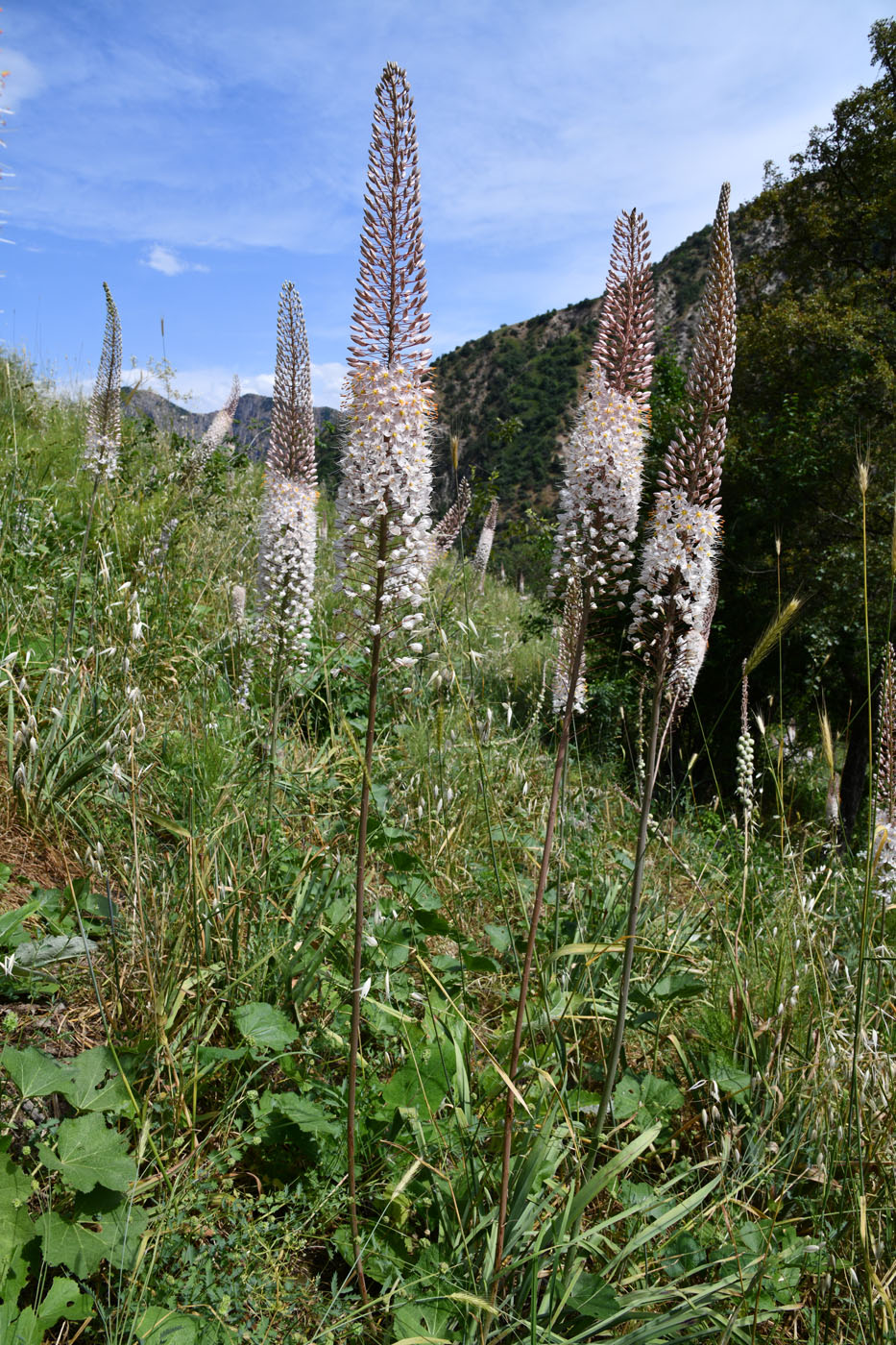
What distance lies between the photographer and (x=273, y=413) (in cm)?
391

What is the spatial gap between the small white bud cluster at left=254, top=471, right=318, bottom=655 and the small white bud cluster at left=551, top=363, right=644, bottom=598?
5.15 ft

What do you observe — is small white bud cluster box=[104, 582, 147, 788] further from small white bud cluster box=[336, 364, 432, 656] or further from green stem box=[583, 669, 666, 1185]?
green stem box=[583, 669, 666, 1185]

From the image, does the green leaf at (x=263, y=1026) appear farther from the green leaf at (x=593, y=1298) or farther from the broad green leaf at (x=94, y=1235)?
the green leaf at (x=593, y=1298)

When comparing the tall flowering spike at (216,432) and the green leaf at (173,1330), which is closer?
the green leaf at (173,1330)

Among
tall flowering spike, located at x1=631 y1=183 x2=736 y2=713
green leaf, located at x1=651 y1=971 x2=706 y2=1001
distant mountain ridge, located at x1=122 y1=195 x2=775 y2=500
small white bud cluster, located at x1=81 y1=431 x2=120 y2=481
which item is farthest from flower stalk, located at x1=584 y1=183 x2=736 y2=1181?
distant mountain ridge, located at x1=122 y1=195 x2=775 y2=500

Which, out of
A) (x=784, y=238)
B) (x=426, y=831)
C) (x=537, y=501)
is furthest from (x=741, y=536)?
(x=537, y=501)

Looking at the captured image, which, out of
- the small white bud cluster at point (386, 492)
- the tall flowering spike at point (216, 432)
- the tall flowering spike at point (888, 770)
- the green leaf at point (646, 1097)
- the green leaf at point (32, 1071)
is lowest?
the green leaf at point (646, 1097)

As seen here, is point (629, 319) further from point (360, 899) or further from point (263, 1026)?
point (263, 1026)

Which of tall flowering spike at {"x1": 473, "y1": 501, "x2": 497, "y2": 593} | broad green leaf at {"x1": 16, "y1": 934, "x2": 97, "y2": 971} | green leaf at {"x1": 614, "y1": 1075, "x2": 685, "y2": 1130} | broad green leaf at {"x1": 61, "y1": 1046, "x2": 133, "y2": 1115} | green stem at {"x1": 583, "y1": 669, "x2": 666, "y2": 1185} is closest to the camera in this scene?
broad green leaf at {"x1": 61, "y1": 1046, "x2": 133, "y2": 1115}

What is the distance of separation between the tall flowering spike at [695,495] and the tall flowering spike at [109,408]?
4.63m

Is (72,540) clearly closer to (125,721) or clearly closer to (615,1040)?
(125,721)

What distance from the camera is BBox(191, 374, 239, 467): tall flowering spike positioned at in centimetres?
907

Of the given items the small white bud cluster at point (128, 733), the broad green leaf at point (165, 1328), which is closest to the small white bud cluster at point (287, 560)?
the small white bud cluster at point (128, 733)

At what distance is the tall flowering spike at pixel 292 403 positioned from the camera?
3818mm
